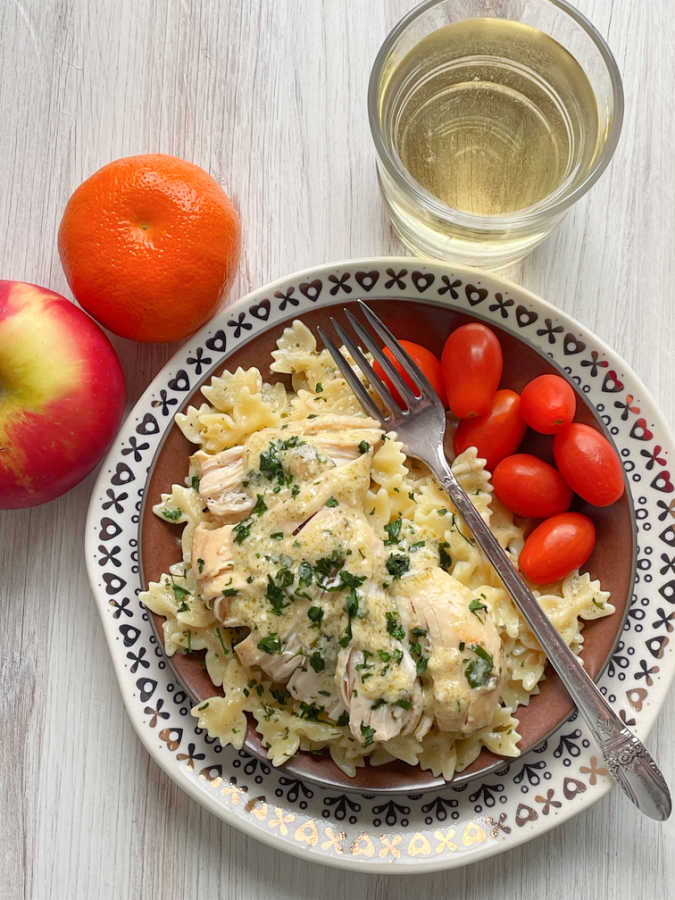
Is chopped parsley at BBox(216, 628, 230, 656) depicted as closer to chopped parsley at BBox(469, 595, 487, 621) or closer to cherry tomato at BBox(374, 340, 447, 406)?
chopped parsley at BBox(469, 595, 487, 621)

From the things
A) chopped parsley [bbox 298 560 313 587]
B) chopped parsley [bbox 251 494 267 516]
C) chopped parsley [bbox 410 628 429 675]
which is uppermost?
chopped parsley [bbox 251 494 267 516]

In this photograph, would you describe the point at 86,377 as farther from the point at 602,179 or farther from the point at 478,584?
the point at 602,179

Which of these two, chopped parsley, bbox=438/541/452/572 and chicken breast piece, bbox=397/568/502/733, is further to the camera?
chopped parsley, bbox=438/541/452/572

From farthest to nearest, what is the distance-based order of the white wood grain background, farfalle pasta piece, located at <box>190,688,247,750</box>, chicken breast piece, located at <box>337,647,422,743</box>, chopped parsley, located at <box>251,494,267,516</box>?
the white wood grain background → farfalle pasta piece, located at <box>190,688,247,750</box> → chopped parsley, located at <box>251,494,267,516</box> → chicken breast piece, located at <box>337,647,422,743</box>

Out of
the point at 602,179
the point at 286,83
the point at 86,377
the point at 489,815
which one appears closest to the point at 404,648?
the point at 489,815

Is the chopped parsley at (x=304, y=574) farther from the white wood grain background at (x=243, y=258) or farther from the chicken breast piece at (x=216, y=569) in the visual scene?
the white wood grain background at (x=243, y=258)

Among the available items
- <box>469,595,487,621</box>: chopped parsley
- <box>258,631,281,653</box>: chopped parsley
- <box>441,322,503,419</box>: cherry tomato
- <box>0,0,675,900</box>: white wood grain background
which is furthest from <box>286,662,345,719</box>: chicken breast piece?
<box>441,322,503,419</box>: cherry tomato

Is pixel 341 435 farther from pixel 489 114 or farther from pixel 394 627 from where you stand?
pixel 489 114

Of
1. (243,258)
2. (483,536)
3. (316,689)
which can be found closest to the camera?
(316,689)

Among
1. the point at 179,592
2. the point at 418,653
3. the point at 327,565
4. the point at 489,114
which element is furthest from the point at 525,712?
the point at 489,114
